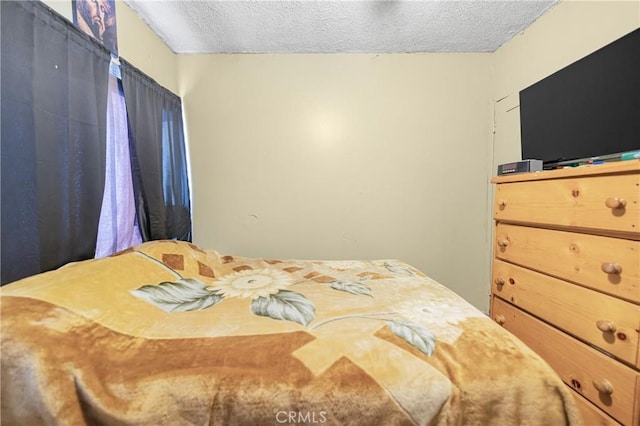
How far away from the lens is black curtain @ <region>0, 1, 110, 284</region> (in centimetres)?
98

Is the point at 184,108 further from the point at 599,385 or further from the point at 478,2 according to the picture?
the point at 599,385

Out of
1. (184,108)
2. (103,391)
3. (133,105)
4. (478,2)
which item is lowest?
(103,391)

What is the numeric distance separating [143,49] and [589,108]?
2.75 metres

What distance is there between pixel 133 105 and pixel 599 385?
260cm

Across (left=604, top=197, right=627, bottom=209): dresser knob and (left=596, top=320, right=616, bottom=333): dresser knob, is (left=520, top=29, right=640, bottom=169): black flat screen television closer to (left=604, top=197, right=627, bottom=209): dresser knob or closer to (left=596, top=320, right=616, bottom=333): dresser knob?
(left=604, top=197, right=627, bottom=209): dresser knob

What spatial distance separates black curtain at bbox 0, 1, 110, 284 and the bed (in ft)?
0.95

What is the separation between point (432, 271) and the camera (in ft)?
7.86

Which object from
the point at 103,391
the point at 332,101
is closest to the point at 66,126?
the point at 103,391

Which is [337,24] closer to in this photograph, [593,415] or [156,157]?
[156,157]

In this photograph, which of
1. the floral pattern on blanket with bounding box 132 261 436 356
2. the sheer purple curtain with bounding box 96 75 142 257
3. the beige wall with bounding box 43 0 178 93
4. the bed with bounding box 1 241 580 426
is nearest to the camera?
the bed with bounding box 1 241 580 426

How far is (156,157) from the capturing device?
6.00 ft

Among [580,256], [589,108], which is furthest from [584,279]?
[589,108]
